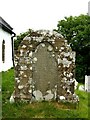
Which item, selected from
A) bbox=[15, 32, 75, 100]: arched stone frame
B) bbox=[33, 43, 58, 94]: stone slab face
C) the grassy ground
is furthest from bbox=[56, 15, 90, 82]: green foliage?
the grassy ground

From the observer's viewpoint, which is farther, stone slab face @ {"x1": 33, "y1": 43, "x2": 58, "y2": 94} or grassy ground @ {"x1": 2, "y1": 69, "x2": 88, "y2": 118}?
stone slab face @ {"x1": 33, "y1": 43, "x2": 58, "y2": 94}

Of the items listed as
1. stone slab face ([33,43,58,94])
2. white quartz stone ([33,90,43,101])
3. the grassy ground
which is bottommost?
the grassy ground

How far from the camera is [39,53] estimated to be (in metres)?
14.0

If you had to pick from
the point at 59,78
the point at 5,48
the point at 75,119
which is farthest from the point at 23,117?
the point at 5,48

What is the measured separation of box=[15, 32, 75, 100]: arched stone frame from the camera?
13.9m

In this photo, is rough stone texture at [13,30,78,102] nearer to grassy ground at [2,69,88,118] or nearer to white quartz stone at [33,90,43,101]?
white quartz stone at [33,90,43,101]

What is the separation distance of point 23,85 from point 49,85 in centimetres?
93

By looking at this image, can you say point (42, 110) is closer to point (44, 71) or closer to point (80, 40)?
point (44, 71)

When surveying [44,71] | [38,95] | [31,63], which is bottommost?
[38,95]

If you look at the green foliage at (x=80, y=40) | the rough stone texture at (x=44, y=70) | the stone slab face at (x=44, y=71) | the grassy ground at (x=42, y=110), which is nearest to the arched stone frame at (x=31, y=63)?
the rough stone texture at (x=44, y=70)

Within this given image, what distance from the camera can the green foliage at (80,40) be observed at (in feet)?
139

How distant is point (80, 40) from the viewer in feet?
141

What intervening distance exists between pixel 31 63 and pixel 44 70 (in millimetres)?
540

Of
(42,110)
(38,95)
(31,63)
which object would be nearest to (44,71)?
(31,63)
